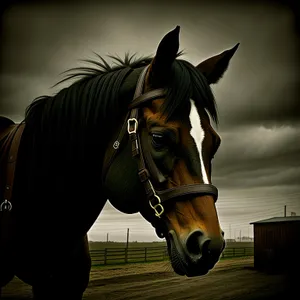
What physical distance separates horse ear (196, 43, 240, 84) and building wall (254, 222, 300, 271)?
2.34 m

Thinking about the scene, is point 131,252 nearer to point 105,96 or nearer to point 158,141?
point 105,96

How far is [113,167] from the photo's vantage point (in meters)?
1.57

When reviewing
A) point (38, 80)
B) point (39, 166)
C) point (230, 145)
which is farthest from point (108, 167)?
point (230, 145)

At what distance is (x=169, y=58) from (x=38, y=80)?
2.10 m

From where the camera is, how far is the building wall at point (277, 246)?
3.61m

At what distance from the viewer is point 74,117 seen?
1702 millimetres

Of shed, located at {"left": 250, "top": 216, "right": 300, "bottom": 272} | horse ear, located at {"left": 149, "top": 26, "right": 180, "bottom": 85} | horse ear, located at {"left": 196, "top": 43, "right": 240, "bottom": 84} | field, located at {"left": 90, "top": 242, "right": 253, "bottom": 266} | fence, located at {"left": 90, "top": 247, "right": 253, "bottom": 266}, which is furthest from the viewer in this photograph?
fence, located at {"left": 90, "top": 247, "right": 253, "bottom": 266}

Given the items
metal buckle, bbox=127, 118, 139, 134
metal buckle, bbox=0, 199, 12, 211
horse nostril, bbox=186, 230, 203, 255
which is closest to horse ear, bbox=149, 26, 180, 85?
metal buckle, bbox=127, 118, 139, 134

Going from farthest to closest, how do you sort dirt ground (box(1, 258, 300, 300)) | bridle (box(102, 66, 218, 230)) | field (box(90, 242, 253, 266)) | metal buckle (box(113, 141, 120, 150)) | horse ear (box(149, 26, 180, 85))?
field (box(90, 242, 253, 266)) → dirt ground (box(1, 258, 300, 300)) → metal buckle (box(113, 141, 120, 150)) → horse ear (box(149, 26, 180, 85)) → bridle (box(102, 66, 218, 230))

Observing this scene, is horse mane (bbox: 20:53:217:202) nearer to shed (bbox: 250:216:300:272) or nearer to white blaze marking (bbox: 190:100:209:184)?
white blaze marking (bbox: 190:100:209:184)

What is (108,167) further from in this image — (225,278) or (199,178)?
(225,278)

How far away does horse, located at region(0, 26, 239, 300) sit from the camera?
134cm

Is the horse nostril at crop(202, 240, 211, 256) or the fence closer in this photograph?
the horse nostril at crop(202, 240, 211, 256)

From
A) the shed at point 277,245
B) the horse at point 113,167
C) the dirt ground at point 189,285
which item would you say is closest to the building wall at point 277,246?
the shed at point 277,245
